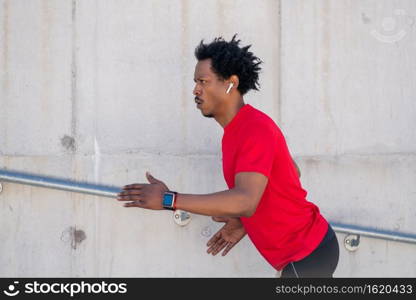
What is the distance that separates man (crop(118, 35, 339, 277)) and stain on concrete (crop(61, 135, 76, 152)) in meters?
1.31

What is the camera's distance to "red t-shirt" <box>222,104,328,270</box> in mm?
3630

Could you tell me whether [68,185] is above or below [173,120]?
below

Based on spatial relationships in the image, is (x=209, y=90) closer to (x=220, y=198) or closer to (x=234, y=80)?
(x=234, y=80)

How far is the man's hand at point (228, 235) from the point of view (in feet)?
14.1

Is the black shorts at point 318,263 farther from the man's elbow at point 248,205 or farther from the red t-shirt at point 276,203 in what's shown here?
the man's elbow at point 248,205

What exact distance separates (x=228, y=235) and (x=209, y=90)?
95cm

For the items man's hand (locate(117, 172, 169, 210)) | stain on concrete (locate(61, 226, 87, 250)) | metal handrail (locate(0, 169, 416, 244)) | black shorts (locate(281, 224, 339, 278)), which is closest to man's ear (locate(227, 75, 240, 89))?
man's hand (locate(117, 172, 169, 210))

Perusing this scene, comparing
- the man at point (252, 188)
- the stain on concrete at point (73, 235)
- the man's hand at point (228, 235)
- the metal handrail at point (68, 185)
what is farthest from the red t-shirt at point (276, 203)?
the stain on concrete at point (73, 235)

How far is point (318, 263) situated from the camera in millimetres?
3822

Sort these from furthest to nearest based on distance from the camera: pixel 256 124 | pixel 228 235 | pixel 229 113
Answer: pixel 228 235
pixel 229 113
pixel 256 124

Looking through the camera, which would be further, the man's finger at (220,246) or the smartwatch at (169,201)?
the man's finger at (220,246)

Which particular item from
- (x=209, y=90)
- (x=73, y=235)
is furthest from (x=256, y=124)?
(x=73, y=235)

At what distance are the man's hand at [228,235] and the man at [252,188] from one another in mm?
270

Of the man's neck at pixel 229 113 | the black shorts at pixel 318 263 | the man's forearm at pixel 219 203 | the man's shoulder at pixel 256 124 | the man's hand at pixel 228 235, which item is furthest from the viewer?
the man's hand at pixel 228 235
